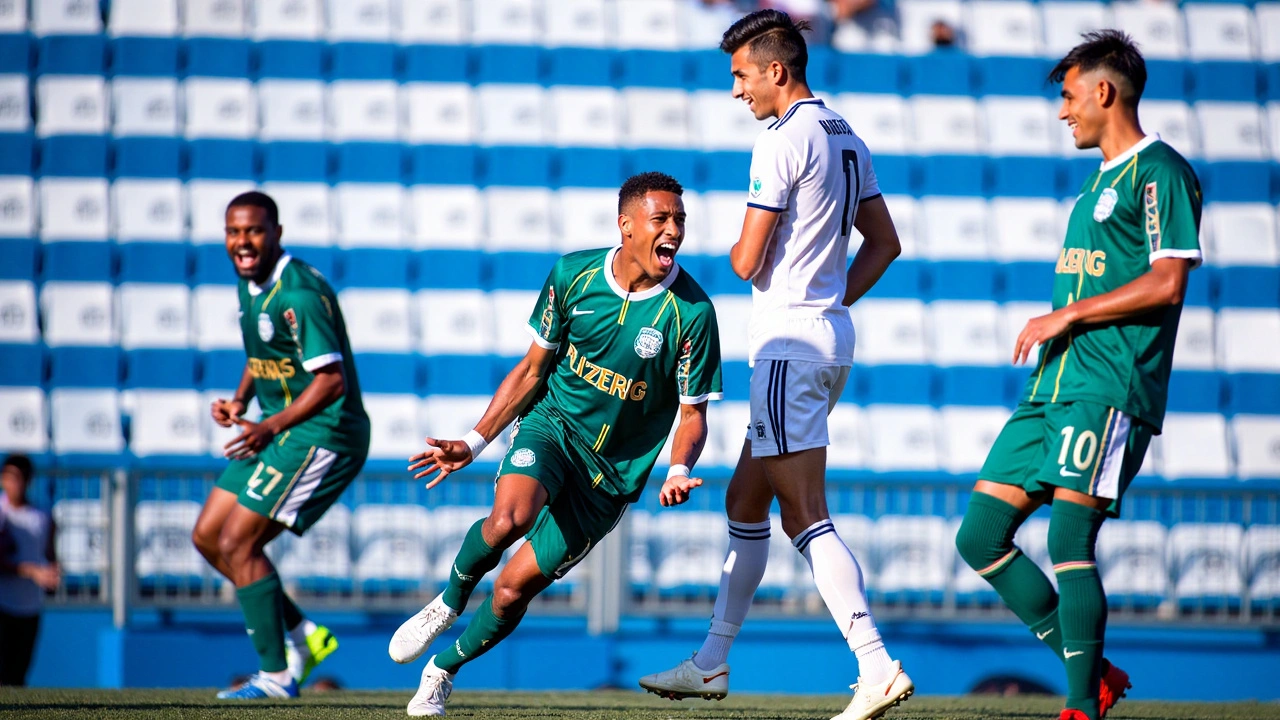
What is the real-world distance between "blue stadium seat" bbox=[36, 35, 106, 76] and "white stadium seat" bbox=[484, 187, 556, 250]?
12.5 ft

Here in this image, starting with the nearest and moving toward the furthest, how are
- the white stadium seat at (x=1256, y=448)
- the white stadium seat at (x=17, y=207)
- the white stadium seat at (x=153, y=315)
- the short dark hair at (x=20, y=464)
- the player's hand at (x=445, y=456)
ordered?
the player's hand at (x=445, y=456)
the short dark hair at (x=20, y=464)
the white stadium seat at (x=153, y=315)
the white stadium seat at (x=1256, y=448)
the white stadium seat at (x=17, y=207)

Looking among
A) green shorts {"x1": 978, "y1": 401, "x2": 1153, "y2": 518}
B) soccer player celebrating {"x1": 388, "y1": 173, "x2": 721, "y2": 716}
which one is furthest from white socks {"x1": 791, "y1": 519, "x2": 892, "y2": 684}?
green shorts {"x1": 978, "y1": 401, "x2": 1153, "y2": 518}

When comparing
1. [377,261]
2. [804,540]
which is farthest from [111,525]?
[804,540]

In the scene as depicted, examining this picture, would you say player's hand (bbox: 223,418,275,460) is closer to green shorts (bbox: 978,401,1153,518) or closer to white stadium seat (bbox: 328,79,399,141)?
green shorts (bbox: 978,401,1153,518)

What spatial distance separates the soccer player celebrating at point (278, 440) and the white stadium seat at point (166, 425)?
4433 mm

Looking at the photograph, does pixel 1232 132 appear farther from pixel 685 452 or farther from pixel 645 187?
pixel 685 452

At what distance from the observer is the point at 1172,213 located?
3.41 meters

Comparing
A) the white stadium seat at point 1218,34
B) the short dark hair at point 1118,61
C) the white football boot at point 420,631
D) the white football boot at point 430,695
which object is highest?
the white stadium seat at point 1218,34

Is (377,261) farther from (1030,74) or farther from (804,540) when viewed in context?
(804,540)

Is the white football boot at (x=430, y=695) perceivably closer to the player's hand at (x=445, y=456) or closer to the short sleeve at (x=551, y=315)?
the player's hand at (x=445, y=456)

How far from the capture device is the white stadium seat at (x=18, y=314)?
9.90m

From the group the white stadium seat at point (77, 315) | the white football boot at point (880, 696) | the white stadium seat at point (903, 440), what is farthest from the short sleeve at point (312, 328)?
the white stadium seat at point (903, 440)

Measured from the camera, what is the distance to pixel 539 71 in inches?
450

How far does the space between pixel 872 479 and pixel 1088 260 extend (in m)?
4.78
